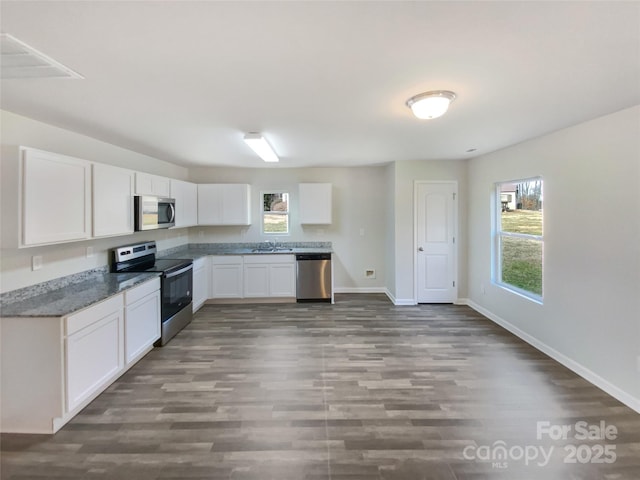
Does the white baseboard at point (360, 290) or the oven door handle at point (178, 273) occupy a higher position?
the oven door handle at point (178, 273)

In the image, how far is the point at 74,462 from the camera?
189 centimetres

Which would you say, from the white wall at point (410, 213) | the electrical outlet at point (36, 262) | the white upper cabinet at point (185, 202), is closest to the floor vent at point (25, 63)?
the electrical outlet at point (36, 262)

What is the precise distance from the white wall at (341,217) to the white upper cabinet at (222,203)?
1.24ft

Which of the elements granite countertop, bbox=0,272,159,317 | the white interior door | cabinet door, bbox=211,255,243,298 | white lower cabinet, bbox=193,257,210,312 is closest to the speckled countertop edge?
granite countertop, bbox=0,272,159,317

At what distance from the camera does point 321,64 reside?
68.6 inches

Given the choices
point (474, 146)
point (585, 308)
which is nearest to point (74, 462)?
point (585, 308)

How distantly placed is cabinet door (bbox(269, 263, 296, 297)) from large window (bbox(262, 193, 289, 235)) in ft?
2.97

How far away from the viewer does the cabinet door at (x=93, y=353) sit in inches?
86.6

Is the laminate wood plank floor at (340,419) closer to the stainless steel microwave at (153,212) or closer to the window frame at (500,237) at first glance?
the window frame at (500,237)

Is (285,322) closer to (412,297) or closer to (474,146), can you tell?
(412,297)

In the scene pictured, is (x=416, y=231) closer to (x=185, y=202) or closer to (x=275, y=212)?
(x=275, y=212)

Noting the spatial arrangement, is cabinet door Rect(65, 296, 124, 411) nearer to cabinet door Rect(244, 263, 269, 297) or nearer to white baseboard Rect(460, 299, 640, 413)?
cabinet door Rect(244, 263, 269, 297)

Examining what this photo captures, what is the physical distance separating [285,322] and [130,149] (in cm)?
314

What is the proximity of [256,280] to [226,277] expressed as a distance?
52 centimetres
